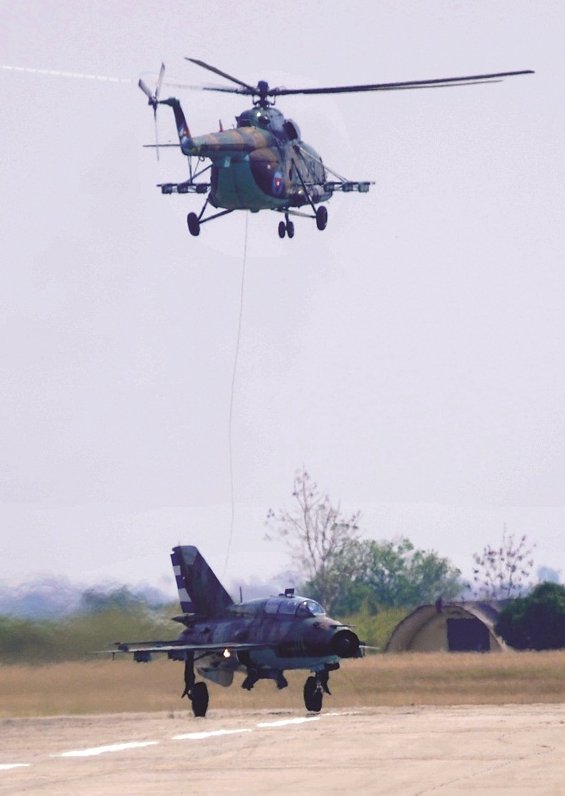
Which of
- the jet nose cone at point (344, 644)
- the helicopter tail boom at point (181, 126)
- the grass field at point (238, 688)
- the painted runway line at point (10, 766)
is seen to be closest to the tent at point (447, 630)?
the grass field at point (238, 688)

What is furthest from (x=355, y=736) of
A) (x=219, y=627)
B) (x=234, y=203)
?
(x=234, y=203)

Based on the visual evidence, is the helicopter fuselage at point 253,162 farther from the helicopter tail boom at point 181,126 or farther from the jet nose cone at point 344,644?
the jet nose cone at point 344,644

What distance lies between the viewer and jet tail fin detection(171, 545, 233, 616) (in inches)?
1654

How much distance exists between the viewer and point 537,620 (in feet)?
Answer: 241

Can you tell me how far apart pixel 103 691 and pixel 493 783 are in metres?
24.3

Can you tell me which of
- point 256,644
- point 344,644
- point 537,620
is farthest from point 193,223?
point 537,620

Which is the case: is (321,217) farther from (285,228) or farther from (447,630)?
(447,630)

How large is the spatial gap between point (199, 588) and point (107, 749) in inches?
558

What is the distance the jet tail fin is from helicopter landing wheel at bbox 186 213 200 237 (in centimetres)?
747

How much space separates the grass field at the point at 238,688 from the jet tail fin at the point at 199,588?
2.67 meters

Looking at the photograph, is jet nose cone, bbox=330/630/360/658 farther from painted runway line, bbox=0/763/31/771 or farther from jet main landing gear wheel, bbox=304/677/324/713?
painted runway line, bbox=0/763/31/771

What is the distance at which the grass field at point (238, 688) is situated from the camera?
143 feet

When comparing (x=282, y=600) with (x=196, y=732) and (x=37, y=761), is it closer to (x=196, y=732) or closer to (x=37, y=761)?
(x=196, y=732)

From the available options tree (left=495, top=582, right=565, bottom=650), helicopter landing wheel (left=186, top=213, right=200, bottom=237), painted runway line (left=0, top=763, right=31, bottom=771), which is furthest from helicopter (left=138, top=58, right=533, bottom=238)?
tree (left=495, top=582, right=565, bottom=650)
